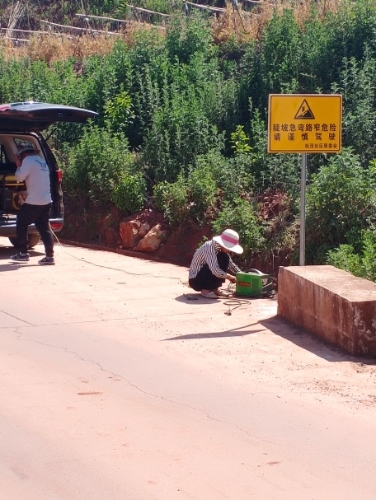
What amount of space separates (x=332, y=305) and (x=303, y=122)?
2349 mm

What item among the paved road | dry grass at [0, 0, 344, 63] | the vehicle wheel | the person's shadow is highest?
dry grass at [0, 0, 344, 63]

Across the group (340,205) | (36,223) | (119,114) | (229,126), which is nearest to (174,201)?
(36,223)

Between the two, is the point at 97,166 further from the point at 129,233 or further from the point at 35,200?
the point at 35,200

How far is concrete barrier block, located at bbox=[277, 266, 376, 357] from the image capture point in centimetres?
832

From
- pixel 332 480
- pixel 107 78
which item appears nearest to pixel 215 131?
pixel 107 78

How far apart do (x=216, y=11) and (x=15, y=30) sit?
332 inches

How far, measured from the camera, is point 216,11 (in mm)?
25859

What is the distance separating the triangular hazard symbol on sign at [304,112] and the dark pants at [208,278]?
202cm

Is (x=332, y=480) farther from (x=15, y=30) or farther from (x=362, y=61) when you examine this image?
(x=15, y=30)

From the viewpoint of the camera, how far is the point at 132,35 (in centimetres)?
2253

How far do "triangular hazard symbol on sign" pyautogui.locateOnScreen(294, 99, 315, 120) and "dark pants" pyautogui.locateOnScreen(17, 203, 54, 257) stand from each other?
471 cm

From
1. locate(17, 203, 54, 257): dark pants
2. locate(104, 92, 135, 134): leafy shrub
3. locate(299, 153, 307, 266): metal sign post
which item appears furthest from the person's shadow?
locate(299, 153, 307, 266): metal sign post

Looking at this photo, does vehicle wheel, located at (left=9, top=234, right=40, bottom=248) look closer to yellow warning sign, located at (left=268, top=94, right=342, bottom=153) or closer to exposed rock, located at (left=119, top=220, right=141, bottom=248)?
exposed rock, located at (left=119, top=220, right=141, bottom=248)

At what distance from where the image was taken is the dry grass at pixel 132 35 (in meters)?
20.0
